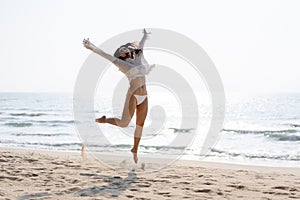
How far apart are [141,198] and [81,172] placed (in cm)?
177

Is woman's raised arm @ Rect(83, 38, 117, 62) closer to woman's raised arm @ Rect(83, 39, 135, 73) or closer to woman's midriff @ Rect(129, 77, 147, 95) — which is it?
woman's raised arm @ Rect(83, 39, 135, 73)

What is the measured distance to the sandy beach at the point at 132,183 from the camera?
4.62 meters

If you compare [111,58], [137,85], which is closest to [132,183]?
[137,85]

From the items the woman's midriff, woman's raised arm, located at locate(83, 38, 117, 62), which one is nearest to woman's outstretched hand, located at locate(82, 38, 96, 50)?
woman's raised arm, located at locate(83, 38, 117, 62)

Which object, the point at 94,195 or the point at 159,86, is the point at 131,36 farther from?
the point at 94,195

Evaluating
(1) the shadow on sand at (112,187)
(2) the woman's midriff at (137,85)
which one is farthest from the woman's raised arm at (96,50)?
(1) the shadow on sand at (112,187)

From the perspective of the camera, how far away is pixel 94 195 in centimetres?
454

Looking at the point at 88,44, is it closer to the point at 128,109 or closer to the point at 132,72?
the point at 132,72

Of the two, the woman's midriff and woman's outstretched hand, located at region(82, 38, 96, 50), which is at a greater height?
woman's outstretched hand, located at region(82, 38, 96, 50)

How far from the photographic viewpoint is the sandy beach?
4621 millimetres

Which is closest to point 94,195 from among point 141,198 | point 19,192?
point 141,198

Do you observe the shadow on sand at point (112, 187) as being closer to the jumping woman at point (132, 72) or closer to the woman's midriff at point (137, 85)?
the jumping woman at point (132, 72)

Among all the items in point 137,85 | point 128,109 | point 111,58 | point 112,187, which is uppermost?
point 111,58

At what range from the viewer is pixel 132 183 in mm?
5262
